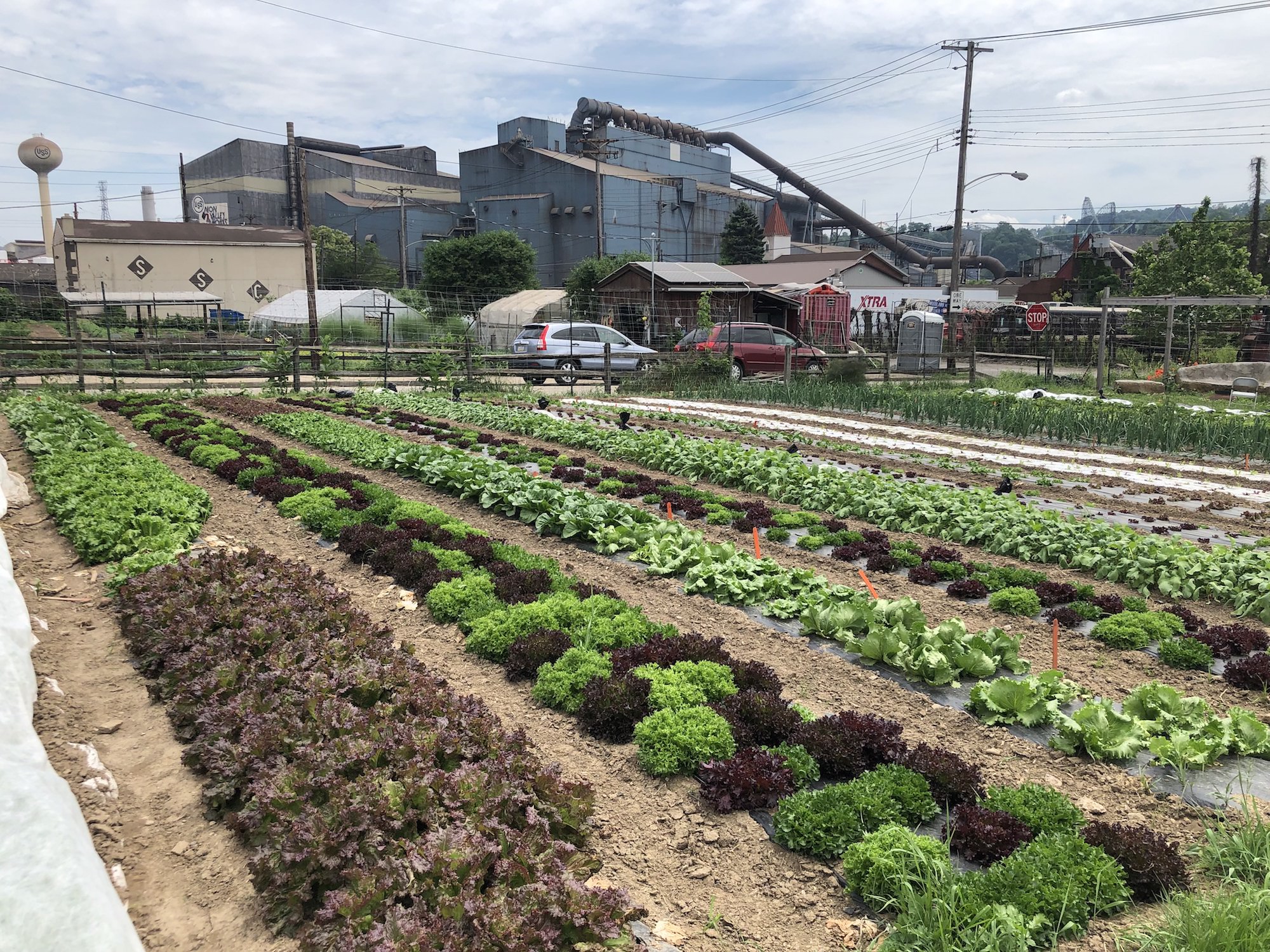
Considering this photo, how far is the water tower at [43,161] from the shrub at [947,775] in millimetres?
81216

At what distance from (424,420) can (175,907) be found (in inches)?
518

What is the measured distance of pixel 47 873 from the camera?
8.30 ft

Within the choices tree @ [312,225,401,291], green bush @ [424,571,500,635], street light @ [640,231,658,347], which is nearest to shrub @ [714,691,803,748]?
green bush @ [424,571,500,635]

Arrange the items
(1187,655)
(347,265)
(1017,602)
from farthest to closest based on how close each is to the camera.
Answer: (347,265) < (1017,602) < (1187,655)

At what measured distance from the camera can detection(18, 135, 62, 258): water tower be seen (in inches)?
2643

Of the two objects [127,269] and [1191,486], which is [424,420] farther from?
[127,269]

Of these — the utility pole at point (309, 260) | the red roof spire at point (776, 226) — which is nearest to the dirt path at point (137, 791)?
the utility pole at point (309, 260)

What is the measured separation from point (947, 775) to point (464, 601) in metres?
3.49

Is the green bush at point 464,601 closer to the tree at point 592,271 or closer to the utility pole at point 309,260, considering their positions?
the utility pole at point 309,260

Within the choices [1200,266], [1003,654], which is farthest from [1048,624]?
[1200,266]

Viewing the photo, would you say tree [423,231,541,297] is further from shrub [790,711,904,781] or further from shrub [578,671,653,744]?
shrub [790,711,904,781]

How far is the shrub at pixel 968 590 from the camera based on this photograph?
6613 millimetres

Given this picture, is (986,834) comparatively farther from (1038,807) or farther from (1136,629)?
(1136,629)

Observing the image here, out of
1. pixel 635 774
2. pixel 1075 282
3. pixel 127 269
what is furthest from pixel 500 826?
pixel 1075 282
